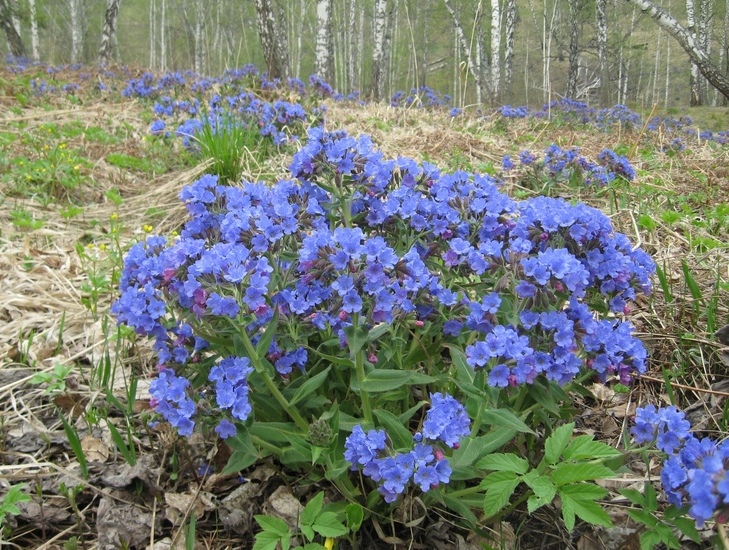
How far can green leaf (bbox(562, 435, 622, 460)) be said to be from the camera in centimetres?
149

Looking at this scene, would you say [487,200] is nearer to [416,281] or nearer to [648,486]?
[416,281]

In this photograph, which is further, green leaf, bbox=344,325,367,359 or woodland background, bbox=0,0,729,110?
woodland background, bbox=0,0,729,110

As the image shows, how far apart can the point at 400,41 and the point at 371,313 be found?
3603 centimetres

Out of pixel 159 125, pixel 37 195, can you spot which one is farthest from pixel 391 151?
pixel 37 195

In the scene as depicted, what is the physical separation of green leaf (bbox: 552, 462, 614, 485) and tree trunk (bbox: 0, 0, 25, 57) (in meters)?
16.7

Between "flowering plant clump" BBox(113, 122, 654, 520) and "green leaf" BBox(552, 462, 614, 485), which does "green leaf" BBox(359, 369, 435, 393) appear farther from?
"green leaf" BBox(552, 462, 614, 485)

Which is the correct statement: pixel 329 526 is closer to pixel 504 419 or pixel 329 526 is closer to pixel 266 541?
pixel 266 541

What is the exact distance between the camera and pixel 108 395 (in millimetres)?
2160

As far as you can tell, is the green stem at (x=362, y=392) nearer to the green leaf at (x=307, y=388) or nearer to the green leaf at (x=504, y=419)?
the green leaf at (x=307, y=388)

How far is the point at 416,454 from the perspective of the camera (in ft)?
4.93

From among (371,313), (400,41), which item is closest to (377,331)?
(371,313)

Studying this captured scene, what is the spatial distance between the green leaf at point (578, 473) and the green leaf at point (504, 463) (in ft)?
0.28

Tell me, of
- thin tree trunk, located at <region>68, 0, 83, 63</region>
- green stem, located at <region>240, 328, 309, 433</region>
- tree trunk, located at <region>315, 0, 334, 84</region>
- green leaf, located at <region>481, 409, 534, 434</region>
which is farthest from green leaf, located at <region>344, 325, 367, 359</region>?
thin tree trunk, located at <region>68, 0, 83, 63</region>

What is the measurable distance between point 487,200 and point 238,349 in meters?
1.05
